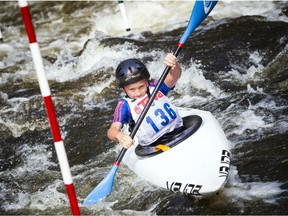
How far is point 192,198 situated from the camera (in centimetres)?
484

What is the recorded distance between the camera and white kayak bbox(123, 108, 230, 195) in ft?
15.2

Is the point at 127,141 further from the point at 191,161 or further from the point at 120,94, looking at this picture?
the point at 120,94

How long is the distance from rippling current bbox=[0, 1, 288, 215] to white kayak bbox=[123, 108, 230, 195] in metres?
0.19

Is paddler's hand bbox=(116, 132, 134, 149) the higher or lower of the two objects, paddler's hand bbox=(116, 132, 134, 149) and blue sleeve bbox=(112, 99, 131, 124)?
the lower

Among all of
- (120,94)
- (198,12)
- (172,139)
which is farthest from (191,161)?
(120,94)

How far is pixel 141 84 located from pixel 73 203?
1222mm

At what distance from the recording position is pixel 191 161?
185 inches

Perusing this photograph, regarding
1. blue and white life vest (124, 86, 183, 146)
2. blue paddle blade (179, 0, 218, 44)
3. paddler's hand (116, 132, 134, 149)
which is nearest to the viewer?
paddler's hand (116, 132, 134, 149)

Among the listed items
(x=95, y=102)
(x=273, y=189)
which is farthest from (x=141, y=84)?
(x=95, y=102)

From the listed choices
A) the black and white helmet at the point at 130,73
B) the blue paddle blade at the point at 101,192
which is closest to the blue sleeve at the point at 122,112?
the black and white helmet at the point at 130,73

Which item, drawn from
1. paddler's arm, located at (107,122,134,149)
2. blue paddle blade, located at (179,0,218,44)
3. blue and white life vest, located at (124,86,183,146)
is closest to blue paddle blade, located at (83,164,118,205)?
paddler's arm, located at (107,122,134,149)

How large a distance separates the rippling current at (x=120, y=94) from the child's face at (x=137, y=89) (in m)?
0.77

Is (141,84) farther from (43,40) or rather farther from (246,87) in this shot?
(43,40)

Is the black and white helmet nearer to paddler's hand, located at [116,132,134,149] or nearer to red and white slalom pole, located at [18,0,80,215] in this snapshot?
paddler's hand, located at [116,132,134,149]
